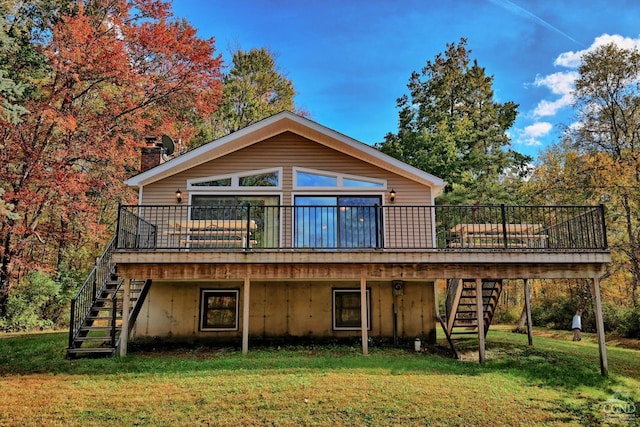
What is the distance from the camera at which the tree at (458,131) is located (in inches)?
781

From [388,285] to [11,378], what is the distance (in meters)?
8.25

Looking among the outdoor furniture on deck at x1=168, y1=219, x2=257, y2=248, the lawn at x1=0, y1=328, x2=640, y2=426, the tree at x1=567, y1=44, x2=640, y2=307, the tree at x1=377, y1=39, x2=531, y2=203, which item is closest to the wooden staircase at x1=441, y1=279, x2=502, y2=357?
the lawn at x1=0, y1=328, x2=640, y2=426

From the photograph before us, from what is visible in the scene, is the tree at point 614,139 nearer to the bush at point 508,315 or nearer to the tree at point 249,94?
the bush at point 508,315

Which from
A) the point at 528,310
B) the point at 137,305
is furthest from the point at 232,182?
the point at 528,310

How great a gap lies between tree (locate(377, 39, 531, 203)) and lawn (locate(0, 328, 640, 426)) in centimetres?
1151

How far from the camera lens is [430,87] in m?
24.0

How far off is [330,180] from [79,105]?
12.1m

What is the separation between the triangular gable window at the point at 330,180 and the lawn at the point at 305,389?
4.25m

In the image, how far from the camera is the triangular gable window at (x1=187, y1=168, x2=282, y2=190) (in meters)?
11.5

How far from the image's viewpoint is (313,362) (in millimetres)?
8398

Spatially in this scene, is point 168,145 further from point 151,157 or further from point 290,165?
point 290,165

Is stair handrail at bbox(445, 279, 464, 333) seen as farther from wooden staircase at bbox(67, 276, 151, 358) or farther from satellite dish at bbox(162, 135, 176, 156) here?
satellite dish at bbox(162, 135, 176, 156)

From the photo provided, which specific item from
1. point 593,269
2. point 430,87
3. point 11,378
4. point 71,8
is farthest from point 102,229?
point 430,87

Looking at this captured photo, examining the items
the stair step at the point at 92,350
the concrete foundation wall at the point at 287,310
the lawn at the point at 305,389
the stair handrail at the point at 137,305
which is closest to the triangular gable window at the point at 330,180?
the concrete foundation wall at the point at 287,310
